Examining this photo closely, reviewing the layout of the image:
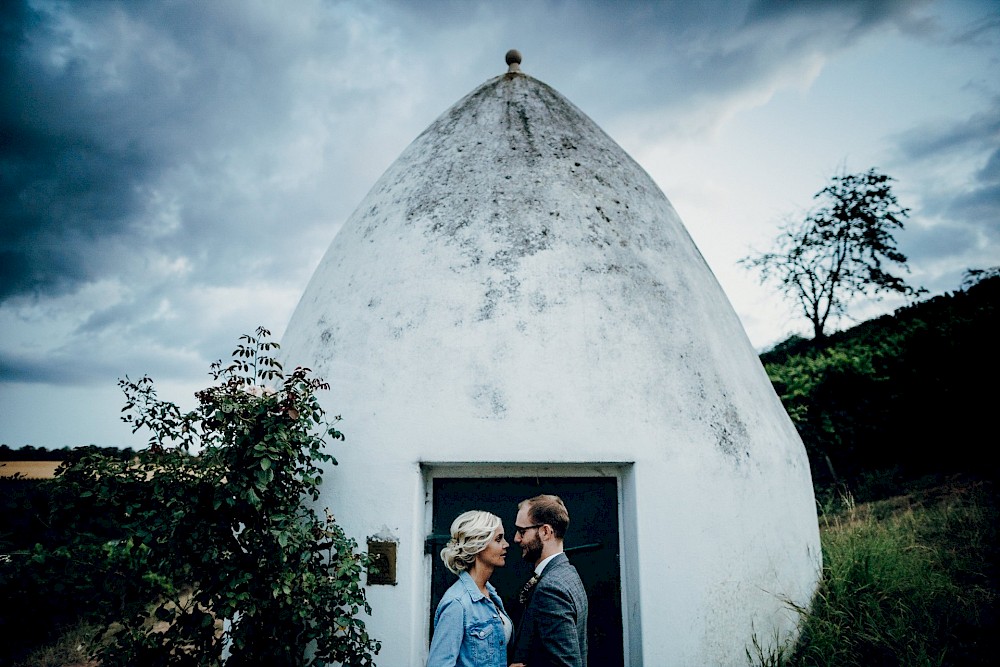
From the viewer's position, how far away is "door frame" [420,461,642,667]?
10.8 feet

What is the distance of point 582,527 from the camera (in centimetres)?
427

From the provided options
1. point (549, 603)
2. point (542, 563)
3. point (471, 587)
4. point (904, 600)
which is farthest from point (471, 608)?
point (904, 600)

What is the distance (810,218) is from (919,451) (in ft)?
49.4

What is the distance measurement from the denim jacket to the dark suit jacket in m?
0.22

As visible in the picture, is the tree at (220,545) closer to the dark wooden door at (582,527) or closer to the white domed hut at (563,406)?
the white domed hut at (563,406)

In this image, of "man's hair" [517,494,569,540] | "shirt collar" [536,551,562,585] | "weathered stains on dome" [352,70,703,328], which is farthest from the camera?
"weathered stains on dome" [352,70,703,328]

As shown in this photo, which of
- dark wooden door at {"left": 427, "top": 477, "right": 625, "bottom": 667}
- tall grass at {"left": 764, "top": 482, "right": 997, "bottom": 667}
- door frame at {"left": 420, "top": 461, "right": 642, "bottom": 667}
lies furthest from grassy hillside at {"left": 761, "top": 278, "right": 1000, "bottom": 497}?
A: door frame at {"left": 420, "top": 461, "right": 642, "bottom": 667}

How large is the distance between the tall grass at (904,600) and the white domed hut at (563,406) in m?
0.22

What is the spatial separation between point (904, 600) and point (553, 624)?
3.48 m

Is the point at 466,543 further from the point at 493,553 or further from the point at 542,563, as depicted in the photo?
the point at 542,563

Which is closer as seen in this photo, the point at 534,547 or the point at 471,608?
the point at 471,608

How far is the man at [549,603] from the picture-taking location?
2535 mm

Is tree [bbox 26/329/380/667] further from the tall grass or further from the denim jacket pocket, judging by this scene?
the tall grass

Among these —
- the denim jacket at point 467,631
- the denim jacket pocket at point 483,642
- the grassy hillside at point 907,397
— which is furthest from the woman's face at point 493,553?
the grassy hillside at point 907,397
